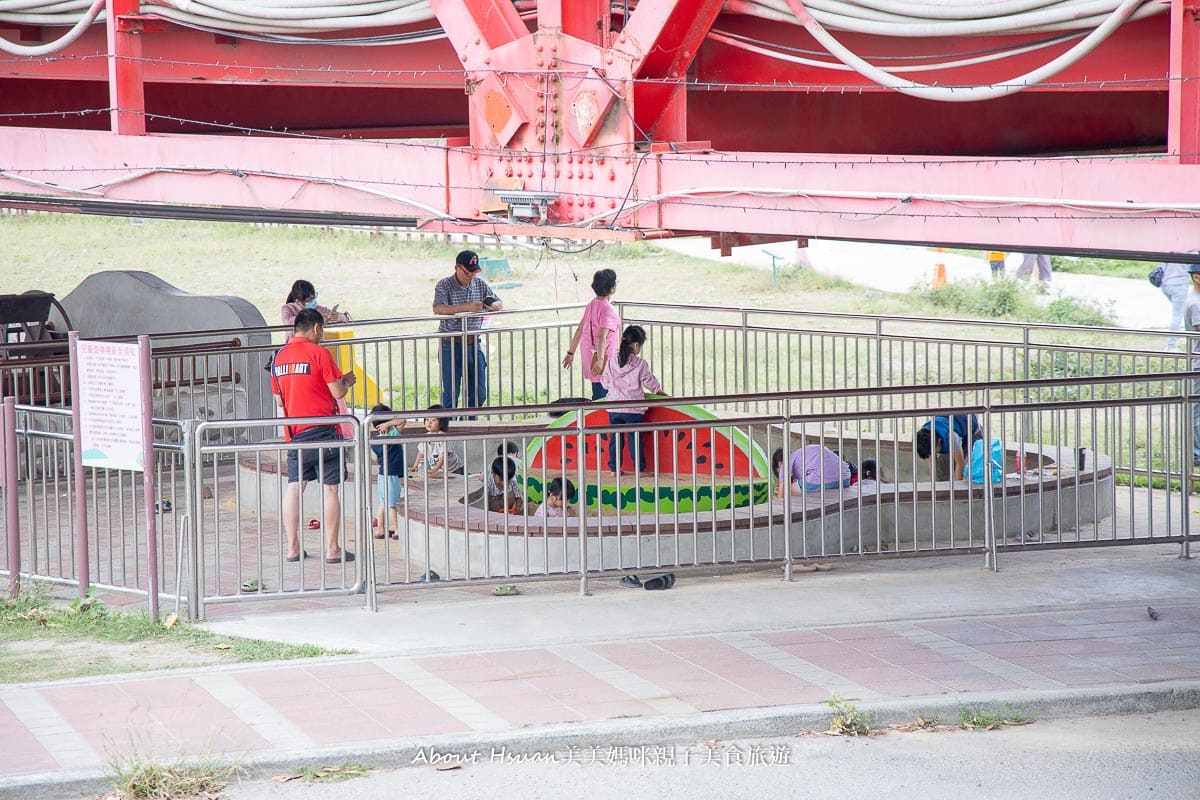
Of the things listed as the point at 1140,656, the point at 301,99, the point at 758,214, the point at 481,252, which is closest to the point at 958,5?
the point at 758,214

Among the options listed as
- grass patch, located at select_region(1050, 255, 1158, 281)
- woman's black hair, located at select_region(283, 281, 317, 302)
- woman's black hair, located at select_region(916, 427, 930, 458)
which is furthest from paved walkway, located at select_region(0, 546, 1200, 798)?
grass patch, located at select_region(1050, 255, 1158, 281)

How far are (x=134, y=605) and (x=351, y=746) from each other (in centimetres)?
310

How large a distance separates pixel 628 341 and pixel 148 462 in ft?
13.9

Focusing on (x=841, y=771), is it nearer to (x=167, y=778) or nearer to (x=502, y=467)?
(x=167, y=778)

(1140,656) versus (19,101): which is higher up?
(19,101)

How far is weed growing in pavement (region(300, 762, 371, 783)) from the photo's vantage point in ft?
20.1

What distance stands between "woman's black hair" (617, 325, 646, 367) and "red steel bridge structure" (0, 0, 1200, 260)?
2.14 m

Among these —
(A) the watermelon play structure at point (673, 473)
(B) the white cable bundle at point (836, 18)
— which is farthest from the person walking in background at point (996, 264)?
(B) the white cable bundle at point (836, 18)

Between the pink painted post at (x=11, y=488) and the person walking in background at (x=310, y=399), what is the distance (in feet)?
5.45

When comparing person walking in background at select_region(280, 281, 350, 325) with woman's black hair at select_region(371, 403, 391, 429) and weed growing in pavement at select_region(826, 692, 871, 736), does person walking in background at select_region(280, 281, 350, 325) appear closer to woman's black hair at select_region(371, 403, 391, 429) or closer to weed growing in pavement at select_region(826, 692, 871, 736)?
woman's black hair at select_region(371, 403, 391, 429)

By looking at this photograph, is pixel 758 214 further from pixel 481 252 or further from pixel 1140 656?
pixel 481 252

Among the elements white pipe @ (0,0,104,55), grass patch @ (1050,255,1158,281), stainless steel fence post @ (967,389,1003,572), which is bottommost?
stainless steel fence post @ (967,389,1003,572)

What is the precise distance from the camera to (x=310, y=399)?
986 cm

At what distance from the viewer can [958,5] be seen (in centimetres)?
713
